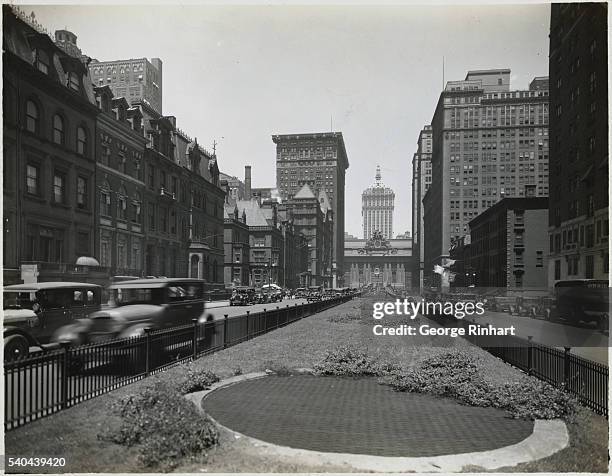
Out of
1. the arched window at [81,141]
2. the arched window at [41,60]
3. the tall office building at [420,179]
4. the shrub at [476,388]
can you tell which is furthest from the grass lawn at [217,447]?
the arched window at [41,60]

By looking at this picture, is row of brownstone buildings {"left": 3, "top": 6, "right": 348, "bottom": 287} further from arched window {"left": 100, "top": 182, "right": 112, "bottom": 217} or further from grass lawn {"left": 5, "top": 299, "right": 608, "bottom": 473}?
grass lawn {"left": 5, "top": 299, "right": 608, "bottom": 473}

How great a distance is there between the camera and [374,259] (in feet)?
46.2

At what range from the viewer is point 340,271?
1514 cm

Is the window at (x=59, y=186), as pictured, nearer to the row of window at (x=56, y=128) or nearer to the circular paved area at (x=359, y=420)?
the row of window at (x=56, y=128)

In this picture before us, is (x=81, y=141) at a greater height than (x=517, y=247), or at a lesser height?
greater

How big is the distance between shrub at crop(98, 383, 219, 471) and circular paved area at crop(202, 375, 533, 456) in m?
0.80

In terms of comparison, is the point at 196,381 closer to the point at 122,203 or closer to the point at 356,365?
the point at 356,365

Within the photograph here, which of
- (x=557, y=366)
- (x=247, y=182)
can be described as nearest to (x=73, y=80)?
(x=247, y=182)

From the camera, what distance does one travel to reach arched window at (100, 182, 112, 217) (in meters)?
10.1

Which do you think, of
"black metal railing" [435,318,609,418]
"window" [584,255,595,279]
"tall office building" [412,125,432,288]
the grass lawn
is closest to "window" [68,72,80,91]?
the grass lawn

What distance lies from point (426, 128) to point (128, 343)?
24.5 feet

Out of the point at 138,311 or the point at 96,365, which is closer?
the point at 96,365

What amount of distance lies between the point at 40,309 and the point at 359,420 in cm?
620

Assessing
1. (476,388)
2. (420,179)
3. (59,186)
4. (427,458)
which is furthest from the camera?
(420,179)
